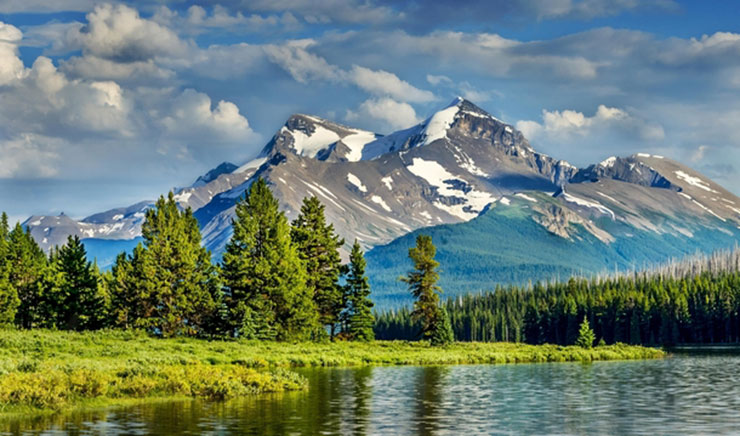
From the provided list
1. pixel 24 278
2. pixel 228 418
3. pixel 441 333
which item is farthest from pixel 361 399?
pixel 24 278

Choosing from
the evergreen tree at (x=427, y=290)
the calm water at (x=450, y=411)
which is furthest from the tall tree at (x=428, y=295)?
the calm water at (x=450, y=411)

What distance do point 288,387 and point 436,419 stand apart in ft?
50.4

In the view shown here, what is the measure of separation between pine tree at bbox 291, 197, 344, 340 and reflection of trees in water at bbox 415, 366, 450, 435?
2823 centimetres

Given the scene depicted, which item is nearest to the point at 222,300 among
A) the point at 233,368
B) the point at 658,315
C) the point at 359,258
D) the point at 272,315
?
the point at 272,315

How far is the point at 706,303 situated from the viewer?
6988 inches

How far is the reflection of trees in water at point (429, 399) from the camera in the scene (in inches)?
1346

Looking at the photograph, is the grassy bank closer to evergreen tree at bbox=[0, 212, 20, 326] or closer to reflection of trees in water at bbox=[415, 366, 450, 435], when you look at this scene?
reflection of trees in water at bbox=[415, 366, 450, 435]

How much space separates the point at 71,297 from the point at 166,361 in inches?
1463

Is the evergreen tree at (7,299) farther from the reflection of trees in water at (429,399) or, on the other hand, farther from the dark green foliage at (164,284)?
the reflection of trees in water at (429,399)

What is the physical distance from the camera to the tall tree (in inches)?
4122

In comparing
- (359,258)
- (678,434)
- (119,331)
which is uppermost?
(359,258)

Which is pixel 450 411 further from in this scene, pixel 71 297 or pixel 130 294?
pixel 71 297

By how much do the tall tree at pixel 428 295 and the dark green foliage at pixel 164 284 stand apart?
91.0 feet

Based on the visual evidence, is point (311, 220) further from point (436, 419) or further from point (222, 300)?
point (436, 419)
